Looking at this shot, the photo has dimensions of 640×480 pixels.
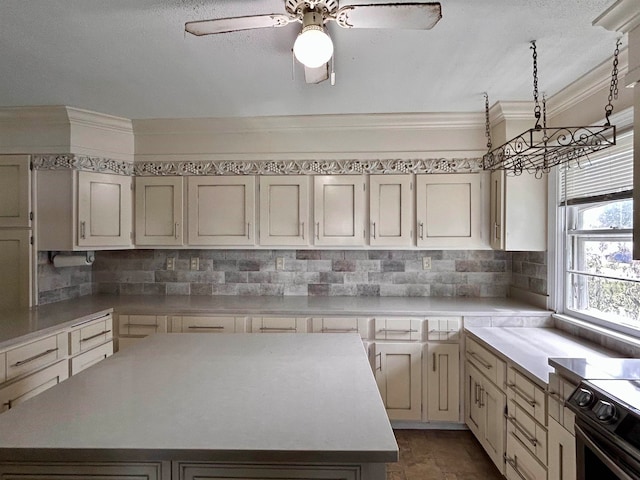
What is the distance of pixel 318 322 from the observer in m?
A: 2.65

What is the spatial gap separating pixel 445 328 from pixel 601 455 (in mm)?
1434

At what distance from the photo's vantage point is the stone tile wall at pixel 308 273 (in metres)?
3.12

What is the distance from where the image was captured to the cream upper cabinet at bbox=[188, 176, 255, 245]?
2959mm

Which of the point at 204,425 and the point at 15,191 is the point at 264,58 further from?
the point at 15,191

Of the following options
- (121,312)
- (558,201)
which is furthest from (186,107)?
(558,201)

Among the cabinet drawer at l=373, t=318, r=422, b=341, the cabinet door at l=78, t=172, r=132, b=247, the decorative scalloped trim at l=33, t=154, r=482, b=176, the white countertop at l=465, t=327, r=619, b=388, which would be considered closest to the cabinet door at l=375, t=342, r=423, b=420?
the cabinet drawer at l=373, t=318, r=422, b=341

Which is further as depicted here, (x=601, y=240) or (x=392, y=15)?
(x=601, y=240)

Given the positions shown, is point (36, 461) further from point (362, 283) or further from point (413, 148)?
point (413, 148)

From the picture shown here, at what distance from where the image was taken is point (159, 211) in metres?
3.01

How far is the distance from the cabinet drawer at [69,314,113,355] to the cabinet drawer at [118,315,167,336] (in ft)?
0.28

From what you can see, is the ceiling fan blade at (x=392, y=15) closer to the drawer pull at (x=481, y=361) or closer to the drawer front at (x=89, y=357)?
the drawer pull at (x=481, y=361)

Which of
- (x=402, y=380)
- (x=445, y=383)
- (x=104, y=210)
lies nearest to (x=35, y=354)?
(x=104, y=210)

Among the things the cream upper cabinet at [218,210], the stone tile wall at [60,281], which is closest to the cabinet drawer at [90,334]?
the stone tile wall at [60,281]

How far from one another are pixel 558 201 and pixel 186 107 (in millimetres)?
2917
